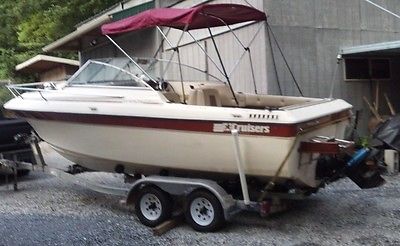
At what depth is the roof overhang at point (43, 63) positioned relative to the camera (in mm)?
20688

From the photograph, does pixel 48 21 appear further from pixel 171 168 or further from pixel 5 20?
pixel 171 168

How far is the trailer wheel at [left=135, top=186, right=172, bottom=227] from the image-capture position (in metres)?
6.68

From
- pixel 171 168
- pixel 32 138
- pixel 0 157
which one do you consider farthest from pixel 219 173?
pixel 0 157

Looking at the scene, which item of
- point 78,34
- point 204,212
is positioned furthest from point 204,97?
point 78,34

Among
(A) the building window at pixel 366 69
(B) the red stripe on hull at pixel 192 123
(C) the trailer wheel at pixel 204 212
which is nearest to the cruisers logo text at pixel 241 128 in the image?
(B) the red stripe on hull at pixel 192 123

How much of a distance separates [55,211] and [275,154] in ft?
11.1

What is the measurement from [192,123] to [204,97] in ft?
3.72

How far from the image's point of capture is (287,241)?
5.93 meters

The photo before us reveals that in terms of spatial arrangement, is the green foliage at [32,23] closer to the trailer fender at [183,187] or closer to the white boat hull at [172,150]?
the white boat hull at [172,150]

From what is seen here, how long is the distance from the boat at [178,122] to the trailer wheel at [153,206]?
0.32 meters

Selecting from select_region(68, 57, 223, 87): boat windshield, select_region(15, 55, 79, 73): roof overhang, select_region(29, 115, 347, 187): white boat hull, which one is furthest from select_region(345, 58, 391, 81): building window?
select_region(15, 55, 79, 73): roof overhang

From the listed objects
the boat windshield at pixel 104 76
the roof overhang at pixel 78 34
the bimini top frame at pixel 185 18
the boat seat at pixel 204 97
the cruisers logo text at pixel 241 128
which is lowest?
→ the cruisers logo text at pixel 241 128

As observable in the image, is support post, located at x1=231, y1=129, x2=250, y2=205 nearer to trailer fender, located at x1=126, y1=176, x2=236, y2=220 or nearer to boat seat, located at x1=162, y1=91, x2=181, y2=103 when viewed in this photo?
trailer fender, located at x1=126, y1=176, x2=236, y2=220

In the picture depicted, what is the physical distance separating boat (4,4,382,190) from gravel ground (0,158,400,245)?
571mm
